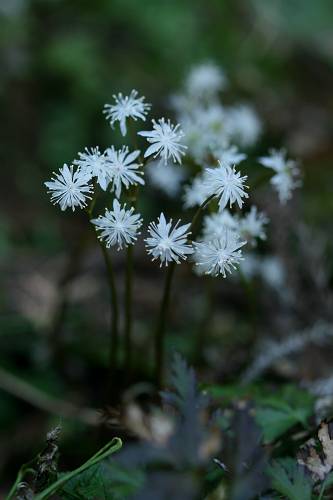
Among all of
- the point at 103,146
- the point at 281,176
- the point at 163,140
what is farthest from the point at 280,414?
the point at 103,146

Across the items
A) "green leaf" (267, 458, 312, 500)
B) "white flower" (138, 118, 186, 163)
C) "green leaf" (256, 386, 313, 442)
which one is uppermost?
"white flower" (138, 118, 186, 163)

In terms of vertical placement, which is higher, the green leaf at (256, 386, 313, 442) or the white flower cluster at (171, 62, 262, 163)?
the white flower cluster at (171, 62, 262, 163)

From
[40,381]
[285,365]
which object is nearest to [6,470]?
[40,381]

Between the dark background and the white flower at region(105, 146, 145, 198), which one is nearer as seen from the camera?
the white flower at region(105, 146, 145, 198)

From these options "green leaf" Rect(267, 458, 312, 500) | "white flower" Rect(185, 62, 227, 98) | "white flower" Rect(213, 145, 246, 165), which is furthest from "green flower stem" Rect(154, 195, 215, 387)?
"white flower" Rect(185, 62, 227, 98)

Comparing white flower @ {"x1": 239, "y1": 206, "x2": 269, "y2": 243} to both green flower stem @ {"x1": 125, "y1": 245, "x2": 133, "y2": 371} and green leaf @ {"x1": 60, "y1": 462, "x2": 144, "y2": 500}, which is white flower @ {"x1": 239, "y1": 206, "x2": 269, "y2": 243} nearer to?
green flower stem @ {"x1": 125, "y1": 245, "x2": 133, "y2": 371}

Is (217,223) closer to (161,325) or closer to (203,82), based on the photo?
(161,325)
